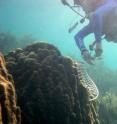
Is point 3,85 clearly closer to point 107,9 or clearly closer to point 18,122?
point 18,122

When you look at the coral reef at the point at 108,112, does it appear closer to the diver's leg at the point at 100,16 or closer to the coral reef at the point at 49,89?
the coral reef at the point at 49,89

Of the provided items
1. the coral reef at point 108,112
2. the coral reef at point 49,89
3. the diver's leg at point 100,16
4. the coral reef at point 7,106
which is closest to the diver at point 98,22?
the diver's leg at point 100,16

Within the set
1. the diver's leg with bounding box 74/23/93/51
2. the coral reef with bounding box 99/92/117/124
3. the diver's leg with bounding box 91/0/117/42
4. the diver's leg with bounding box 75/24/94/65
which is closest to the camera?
the diver's leg with bounding box 91/0/117/42

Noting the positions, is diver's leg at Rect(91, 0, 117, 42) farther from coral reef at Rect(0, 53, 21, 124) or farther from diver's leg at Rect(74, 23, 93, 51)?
coral reef at Rect(0, 53, 21, 124)

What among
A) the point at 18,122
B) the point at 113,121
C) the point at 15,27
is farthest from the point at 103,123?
the point at 15,27

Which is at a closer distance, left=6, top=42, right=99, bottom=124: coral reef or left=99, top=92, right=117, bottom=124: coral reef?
left=6, top=42, right=99, bottom=124: coral reef

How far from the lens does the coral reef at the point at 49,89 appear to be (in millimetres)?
4805

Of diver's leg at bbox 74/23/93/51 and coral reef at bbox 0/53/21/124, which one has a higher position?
diver's leg at bbox 74/23/93/51

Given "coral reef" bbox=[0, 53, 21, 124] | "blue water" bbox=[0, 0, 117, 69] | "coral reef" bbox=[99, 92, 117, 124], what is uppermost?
"blue water" bbox=[0, 0, 117, 69]

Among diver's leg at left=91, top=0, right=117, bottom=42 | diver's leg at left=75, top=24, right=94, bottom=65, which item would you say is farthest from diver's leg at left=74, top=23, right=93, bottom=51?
diver's leg at left=91, top=0, right=117, bottom=42

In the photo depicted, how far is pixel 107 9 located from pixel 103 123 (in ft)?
21.4

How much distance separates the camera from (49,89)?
5.11m

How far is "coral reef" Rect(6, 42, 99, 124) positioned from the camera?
15.8ft

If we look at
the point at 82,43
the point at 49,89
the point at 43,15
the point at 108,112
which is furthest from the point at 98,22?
the point at 43,15
